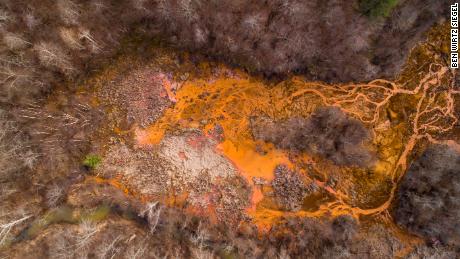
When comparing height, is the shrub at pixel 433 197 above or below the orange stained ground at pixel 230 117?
below

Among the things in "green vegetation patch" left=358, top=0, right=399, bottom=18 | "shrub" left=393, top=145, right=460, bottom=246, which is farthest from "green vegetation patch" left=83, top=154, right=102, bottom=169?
"shrub" left=393, top=145, right=460, bottom=246

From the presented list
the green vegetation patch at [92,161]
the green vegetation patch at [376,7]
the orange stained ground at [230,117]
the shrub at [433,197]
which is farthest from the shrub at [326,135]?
the green vegetation patch at [92,161]

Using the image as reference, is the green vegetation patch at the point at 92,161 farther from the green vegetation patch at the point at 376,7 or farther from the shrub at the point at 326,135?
the green vegetation patch at the point at 376,7

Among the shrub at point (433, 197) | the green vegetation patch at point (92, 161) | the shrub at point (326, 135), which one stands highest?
the shrub at point (326, 135)

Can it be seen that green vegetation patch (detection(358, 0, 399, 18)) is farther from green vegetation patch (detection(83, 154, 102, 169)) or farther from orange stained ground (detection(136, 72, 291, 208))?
green vegetation patch (detection(83, 154, 102, 169))

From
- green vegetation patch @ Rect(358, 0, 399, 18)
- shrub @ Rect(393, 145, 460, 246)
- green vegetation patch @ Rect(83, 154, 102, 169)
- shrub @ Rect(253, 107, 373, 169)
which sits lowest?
shrub @ Rect(393, 145, 460, 246)

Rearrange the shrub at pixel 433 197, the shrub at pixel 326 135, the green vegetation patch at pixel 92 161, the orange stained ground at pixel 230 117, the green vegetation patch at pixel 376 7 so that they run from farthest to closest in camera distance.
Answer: the orange stained ground at pixel 230 117
the shrub at pixel 326 135
the green vegetation patch at pixel 92 161
the shrub at pixel 433 197
the green vegetation patch at pixel 376 7
